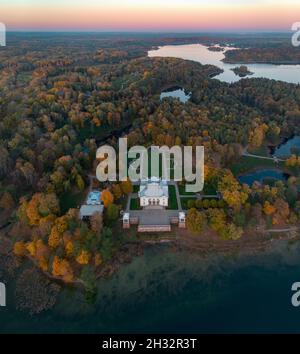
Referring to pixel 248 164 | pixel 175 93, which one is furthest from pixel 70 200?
pixel 175 93

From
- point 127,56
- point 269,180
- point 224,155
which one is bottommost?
point 269,180

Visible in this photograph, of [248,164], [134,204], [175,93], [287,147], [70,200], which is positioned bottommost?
[134,204]

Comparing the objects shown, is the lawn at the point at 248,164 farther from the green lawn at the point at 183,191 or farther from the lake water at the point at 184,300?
the lake water at the point at 184,300

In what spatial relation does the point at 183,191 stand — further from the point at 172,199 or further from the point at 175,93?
the point at 175,93

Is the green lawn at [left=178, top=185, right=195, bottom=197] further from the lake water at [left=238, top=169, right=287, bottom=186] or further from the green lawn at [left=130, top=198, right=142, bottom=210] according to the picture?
the lake water at [left=238, top=169, right=287, bottom=186]

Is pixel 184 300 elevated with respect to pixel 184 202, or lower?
lower

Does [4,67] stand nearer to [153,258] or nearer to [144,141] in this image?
[144,141]

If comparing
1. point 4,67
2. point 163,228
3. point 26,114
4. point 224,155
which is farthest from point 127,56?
point 163,228
